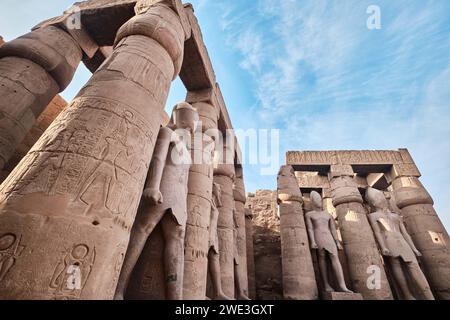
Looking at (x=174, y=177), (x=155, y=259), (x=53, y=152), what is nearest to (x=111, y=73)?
(x=53, y=152)

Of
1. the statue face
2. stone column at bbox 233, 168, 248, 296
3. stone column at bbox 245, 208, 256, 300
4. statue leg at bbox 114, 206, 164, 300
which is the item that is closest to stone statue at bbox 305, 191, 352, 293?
stone column at bbox 233, 168, 248, 296

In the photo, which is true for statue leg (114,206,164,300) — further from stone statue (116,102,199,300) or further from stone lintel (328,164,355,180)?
stone lintel (328,164,355,180)

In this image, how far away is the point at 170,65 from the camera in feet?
11.0

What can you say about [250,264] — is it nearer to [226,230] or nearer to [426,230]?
[226,230]

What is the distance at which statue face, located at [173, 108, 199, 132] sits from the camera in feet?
12.8

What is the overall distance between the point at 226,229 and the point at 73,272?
4.33 m

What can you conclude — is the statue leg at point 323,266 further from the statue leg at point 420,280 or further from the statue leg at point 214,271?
the statue leg at point 214,271

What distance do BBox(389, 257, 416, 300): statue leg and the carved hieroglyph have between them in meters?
1.14

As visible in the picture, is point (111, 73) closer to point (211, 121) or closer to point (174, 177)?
point (174, 177)

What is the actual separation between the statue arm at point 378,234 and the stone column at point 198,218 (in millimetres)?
5695

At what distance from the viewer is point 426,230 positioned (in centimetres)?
780

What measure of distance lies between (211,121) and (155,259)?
148 inches

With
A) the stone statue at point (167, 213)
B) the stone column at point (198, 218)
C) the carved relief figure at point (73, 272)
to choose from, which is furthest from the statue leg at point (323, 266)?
the carved relief figure at point (73, 272)

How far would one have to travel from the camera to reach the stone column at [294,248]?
655 cm
